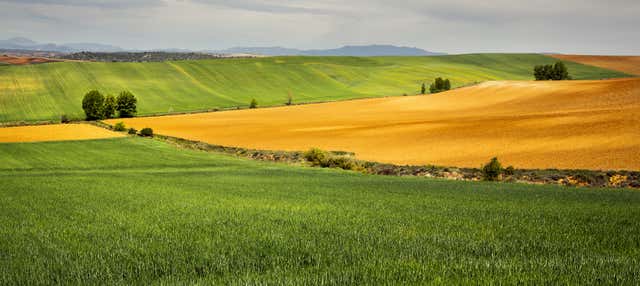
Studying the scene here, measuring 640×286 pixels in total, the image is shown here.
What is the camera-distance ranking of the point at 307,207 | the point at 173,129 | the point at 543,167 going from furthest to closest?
the point at 173,129, the point at 543,167, the point at 307,207

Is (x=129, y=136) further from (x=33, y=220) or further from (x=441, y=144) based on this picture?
(x=33, y=220)

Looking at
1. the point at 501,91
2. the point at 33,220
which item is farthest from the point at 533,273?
the point at 501,91

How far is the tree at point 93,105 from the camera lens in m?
Answer: 94.9

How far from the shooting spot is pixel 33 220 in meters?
15.4

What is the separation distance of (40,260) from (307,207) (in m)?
9.76

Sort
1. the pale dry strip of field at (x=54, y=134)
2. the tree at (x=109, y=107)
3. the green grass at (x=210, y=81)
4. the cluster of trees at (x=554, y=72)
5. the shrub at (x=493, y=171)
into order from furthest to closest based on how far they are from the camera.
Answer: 1. the cluster of trees at (x=554, y=72)
2. the green grass at (x=210, y=81)
3. the tree at (x=109, y=107)
4. the pale dry strip of field at (x=54, y=134)
5. the shrub at (x=493, y=171)

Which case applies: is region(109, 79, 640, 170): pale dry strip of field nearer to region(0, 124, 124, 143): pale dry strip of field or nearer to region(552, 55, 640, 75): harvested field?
region(0, 124, 124, 143): pale dry strip of field

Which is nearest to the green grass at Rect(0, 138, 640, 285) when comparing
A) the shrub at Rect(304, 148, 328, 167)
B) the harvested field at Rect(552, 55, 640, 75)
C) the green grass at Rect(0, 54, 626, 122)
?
the shrub at Rect(304, 148, 328, 167)

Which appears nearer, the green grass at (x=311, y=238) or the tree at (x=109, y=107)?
the green grass at (x=311, y=238)

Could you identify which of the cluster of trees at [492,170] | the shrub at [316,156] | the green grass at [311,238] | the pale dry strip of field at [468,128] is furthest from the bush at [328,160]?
the green grass at [311,238]

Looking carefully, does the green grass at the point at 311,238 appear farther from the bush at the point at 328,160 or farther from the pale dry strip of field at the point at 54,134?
the pale dry strip of field at the point at 54,134

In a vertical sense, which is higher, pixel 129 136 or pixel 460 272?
pixel 460 272

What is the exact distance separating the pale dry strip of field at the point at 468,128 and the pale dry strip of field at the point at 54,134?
8.44 m

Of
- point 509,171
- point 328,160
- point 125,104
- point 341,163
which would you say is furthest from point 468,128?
point 125,104
